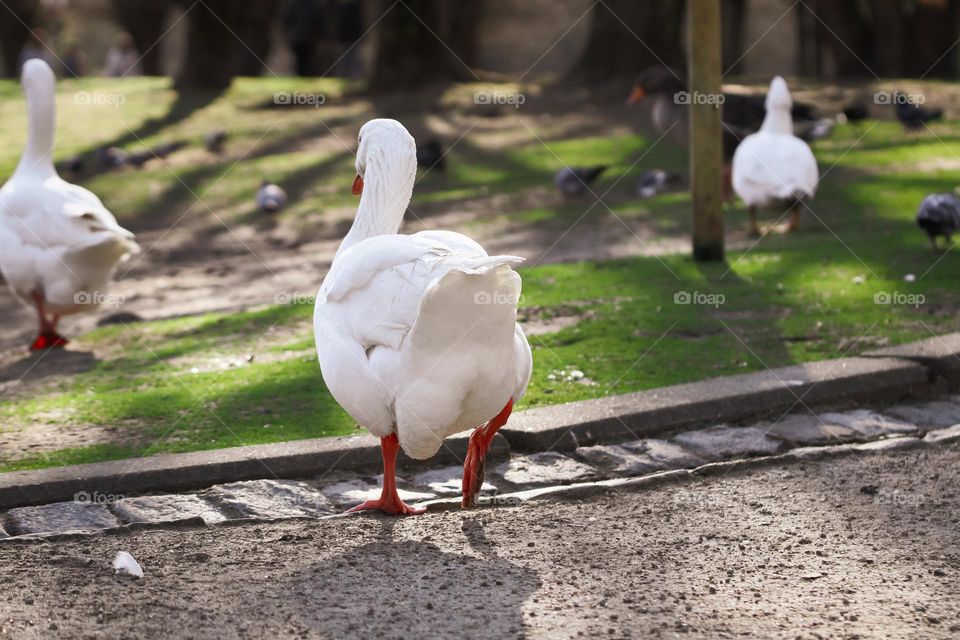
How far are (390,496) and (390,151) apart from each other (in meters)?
1.47

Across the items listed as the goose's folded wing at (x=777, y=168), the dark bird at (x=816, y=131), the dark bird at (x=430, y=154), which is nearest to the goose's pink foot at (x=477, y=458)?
the goose's folded wing at (x=777, y=168)

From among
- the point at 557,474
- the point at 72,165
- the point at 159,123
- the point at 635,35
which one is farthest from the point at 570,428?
the point at 635,35

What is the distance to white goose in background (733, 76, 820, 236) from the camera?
10.3 metres

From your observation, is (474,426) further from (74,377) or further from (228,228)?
(228,228)

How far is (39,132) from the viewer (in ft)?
28.5

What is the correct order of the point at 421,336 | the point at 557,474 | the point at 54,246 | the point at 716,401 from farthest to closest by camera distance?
the point at 54,246
the point at 716,401
the point at 557,474
the point at 421,336

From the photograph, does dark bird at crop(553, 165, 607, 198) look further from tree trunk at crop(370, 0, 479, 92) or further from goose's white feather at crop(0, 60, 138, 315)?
tree trunk at crop(370, 0, 479, 92)

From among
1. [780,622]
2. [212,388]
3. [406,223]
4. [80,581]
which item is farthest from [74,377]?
[406,223]

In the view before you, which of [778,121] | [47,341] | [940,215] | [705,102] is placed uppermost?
[705,102]

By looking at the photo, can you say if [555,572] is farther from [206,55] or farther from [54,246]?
[206,55]

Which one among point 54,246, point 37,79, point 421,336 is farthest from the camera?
point 37,79

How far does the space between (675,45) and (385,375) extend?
13751 millimetres

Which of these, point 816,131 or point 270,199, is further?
point 816,131

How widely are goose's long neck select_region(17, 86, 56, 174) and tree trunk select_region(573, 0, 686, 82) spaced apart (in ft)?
30.8
